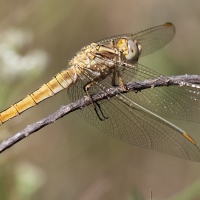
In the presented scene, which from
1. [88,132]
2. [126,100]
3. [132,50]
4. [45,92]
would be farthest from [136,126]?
[88,132]

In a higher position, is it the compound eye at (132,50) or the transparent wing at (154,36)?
the transparent wing at (154,36)

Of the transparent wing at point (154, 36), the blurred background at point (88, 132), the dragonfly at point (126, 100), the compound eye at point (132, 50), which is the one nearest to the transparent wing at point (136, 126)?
the dragonfly at point (126, 100)

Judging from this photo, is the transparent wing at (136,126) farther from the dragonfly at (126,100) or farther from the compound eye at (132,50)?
the compound eye at (132,50)

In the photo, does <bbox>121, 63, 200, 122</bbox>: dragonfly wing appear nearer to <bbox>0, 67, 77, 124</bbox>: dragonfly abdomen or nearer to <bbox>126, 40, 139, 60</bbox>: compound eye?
<bbox>126, 40, 139, 60</bbox>: compound eye

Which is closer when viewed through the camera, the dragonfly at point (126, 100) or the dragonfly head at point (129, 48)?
the dragonfly at point (126, 100)

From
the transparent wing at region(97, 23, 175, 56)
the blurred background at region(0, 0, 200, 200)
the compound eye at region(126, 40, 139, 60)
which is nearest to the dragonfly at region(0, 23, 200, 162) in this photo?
the compound eye at region(126, 40, 139, 60)

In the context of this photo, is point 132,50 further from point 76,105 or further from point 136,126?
point 76,105

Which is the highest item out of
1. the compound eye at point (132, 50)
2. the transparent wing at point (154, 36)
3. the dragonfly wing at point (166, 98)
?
the transparent wing at point (154, 36)

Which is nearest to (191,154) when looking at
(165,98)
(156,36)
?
(165,98)
